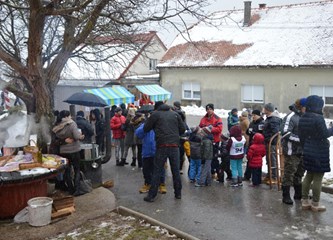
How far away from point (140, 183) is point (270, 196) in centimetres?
294

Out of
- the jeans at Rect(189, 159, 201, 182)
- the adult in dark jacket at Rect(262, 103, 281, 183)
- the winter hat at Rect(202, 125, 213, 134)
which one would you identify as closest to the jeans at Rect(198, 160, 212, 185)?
the jeans at Rect(189, 159, 201, 182)

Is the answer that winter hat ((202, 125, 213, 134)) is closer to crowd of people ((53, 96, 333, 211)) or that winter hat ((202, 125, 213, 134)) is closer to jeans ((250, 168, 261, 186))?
crowd of people ((53, 96, 333, 211))

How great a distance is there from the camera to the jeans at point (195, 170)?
8578mm

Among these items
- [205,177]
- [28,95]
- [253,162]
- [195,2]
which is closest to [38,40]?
[28,95]

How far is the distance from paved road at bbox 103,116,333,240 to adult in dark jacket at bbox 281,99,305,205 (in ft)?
1.38

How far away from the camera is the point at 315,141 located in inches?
253

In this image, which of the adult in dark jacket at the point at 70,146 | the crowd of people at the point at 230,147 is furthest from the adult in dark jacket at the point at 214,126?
the adult in dark jacket at the point at 70,146

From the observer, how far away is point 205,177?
27.8 ft

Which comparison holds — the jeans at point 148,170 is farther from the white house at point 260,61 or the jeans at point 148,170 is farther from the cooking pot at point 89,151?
the white house at point 260,61

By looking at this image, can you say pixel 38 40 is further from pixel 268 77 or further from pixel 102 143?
pixel 268 77

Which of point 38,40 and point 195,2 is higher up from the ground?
point 195,2

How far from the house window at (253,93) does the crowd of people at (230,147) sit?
16413 mm

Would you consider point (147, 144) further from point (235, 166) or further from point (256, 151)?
point (256, 151)

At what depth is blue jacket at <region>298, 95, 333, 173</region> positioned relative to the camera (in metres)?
6.34
